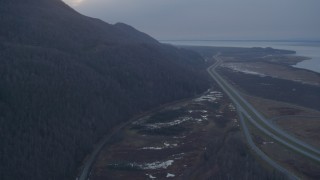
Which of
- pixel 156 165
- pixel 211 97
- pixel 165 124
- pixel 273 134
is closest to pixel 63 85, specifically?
pixel 165 124

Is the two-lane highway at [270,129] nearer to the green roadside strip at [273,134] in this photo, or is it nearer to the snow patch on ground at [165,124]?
the green roadside strip at [273,134]

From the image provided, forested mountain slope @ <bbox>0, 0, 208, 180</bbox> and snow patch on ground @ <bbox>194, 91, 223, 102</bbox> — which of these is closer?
forested mountain slope @ <bbox>0, 0, 208, 180</bbox>

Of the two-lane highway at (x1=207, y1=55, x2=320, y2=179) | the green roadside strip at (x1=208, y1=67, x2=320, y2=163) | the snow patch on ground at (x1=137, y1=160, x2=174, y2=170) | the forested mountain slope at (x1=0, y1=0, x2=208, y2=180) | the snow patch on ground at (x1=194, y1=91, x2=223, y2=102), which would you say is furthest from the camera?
the snow patch on ground at (x1=194, y1=91, x2=223, y2=102)

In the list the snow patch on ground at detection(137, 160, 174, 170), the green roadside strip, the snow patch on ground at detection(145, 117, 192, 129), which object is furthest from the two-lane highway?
the snow patch on ground at detection(137, 160, 174, 170)

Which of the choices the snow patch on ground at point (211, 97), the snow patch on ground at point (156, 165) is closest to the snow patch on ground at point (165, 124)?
the snow patch on ground at point (156, 165)

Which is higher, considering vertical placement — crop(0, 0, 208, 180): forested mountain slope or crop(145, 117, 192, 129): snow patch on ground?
crop(0, 0, 208, 180): forested mountain slope

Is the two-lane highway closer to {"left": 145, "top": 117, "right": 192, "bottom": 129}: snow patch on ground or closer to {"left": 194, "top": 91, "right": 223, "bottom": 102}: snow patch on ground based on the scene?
{"left": 194, "top": 91, "right": 223, "bottom": 102}: snow patch on ground

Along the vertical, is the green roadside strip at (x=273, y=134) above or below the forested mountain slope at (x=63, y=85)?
below

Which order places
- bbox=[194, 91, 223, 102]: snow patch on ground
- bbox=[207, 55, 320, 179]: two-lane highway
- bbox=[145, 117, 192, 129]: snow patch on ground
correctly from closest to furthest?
bbox=[207, 55, 320, 179]: two-lane highway
bbox=[145, 117, 192, 129]: snow patch on ground
bbox=[194, 91, 223, 102]: snow patch on ground
